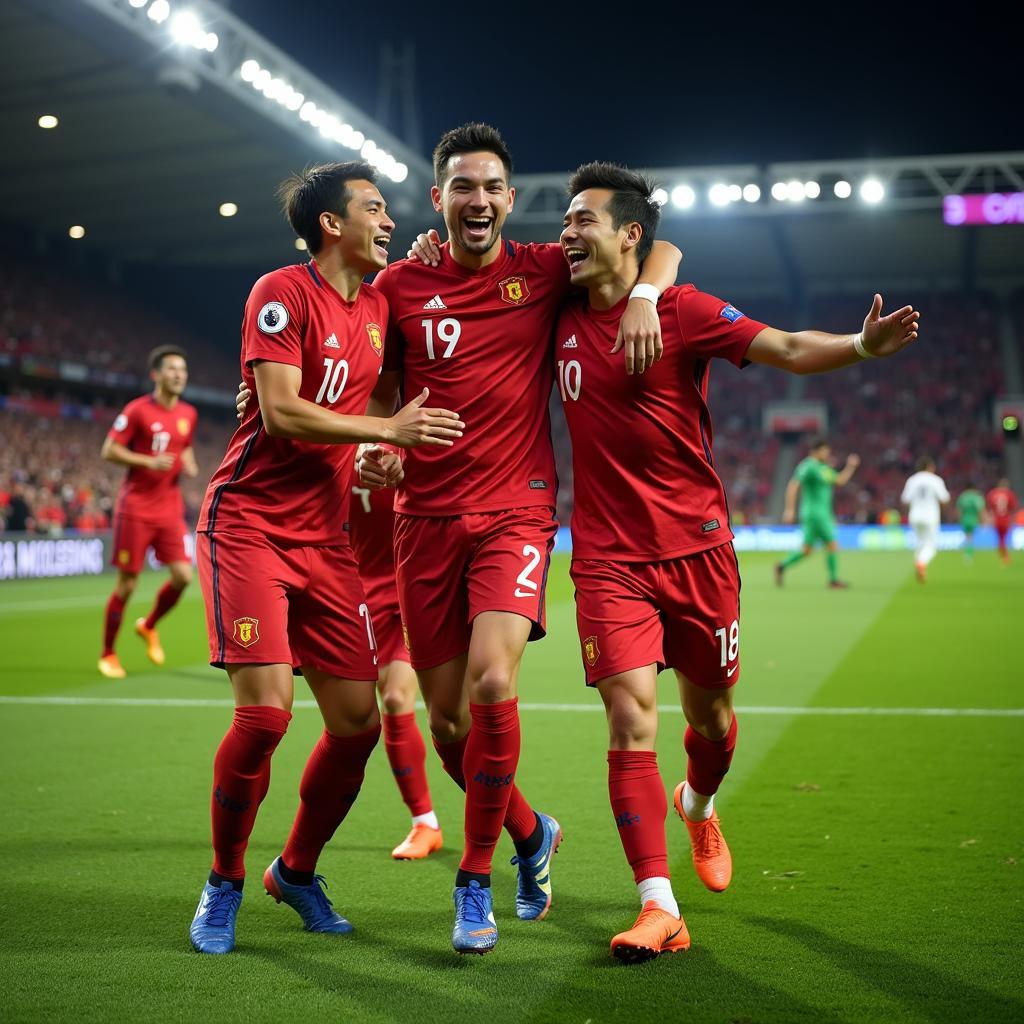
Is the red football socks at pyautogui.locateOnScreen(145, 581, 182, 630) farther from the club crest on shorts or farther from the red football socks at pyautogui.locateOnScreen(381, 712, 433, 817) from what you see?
the club crest on shorts

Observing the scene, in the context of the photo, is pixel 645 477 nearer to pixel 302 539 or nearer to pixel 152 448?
pixel 302 539

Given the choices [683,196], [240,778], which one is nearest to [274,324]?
[240,778]

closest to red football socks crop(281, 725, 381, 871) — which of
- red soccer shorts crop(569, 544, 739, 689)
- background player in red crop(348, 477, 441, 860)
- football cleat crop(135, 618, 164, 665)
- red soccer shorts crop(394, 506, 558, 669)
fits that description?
red soccer shorts crop(394, 506, 558, 669)

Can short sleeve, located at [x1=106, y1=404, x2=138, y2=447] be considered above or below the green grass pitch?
above

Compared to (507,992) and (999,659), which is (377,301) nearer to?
(507,992)

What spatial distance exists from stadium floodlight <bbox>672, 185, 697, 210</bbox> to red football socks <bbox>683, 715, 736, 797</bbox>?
32.6 metres

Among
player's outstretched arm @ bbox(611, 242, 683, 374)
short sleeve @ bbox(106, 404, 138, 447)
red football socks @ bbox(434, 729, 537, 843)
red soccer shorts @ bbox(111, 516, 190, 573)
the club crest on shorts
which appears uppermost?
short sleeve @ bbox(106, 404, 138, 447)

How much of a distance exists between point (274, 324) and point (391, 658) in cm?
186

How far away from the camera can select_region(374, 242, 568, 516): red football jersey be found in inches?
167

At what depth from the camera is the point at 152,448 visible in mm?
10383

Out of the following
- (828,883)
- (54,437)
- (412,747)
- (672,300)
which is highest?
(54,437)

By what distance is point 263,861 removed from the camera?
4891 millimetres

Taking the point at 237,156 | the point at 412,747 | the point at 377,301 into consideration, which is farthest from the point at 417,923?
the point at 237,156

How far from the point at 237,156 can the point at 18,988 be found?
29209 millimetres
